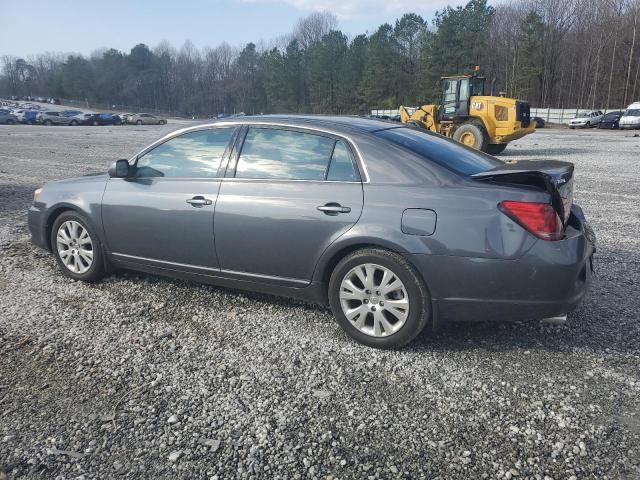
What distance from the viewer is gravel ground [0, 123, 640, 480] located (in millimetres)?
2400

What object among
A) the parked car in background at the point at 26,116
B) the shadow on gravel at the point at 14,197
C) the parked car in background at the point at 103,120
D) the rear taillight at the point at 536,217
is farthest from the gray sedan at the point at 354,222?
the parked car in background at the point at 26,116

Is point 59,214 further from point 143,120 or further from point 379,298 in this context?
point 143,120

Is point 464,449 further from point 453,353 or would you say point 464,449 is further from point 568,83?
point 568,83

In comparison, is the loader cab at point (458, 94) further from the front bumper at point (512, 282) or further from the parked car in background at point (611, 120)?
the parked car in background at point (611, 120)

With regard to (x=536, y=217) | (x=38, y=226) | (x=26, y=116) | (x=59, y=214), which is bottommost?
(x=38, y=226)

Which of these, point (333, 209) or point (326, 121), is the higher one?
point (326, 121)

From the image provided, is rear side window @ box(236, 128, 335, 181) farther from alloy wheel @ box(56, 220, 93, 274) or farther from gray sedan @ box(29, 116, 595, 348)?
alloy wheel @ box(56, 220, 93, 274)

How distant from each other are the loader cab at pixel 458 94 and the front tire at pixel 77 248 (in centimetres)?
1550

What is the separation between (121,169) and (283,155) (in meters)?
1.52

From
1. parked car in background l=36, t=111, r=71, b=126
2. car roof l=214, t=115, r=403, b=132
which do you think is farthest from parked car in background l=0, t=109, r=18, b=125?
car roof l=214, t=115, r=403, b=132

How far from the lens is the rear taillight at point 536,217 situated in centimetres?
303

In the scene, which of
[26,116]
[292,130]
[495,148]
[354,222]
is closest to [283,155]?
[292,130]

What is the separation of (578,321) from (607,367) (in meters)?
0.69

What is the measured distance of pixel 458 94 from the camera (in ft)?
59.3
